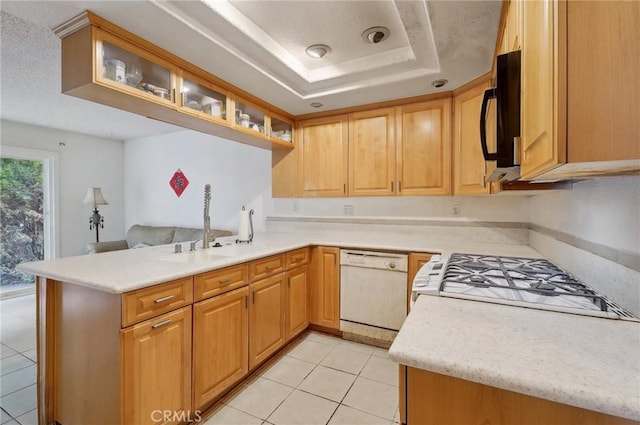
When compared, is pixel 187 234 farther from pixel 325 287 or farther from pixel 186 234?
pixel 325 287

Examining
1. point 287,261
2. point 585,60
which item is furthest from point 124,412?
point 585,60

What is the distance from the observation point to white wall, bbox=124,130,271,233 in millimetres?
3672

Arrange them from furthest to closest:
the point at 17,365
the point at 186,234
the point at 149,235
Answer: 1. the point at 149,235
2. the point at 186,234
3. the point at 17,365

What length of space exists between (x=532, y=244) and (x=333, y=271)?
1.59 m

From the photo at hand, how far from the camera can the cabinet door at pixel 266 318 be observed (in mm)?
1968

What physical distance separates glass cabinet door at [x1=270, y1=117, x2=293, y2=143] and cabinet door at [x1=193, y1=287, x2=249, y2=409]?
171 centimetres

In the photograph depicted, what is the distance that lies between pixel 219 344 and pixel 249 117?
186cm

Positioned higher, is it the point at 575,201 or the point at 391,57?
the point at 391,57

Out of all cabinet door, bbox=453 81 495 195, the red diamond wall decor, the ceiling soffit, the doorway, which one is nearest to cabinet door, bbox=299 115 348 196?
the ceiling soffit

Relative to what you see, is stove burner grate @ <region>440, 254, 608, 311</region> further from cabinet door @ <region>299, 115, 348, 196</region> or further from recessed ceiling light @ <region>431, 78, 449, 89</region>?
cabinet door @ <region>299, 115, 348, 196</region>

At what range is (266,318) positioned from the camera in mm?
2102

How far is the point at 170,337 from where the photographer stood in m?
1.43

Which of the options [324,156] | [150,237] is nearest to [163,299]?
[324,156]

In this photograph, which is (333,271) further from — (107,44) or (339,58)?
(107,44)
